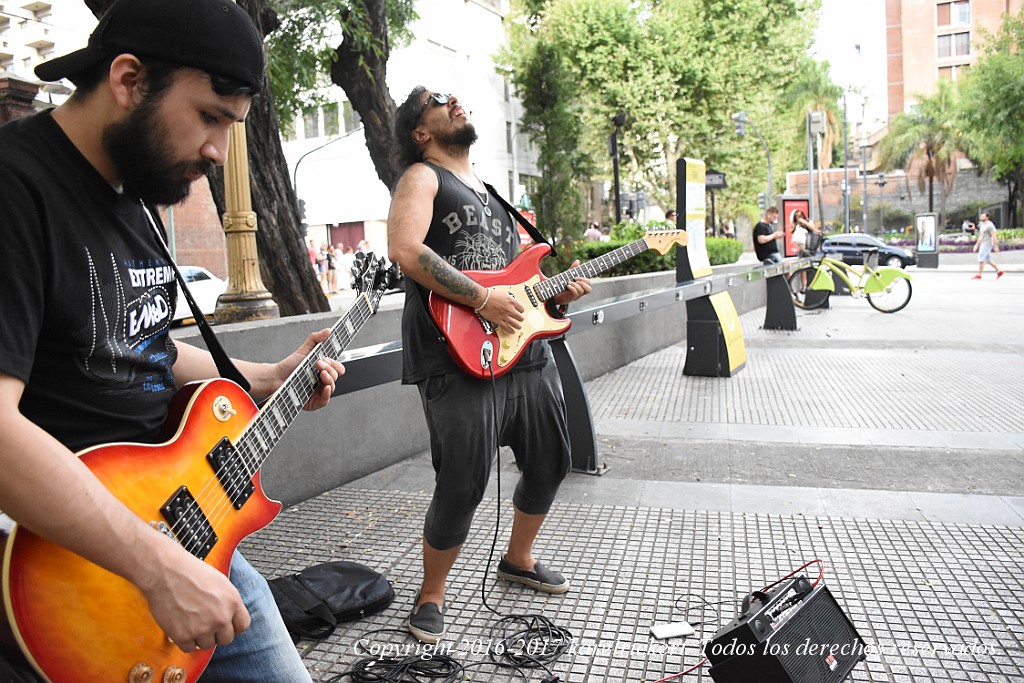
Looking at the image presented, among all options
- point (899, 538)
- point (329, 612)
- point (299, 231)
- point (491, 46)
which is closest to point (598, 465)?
point (899, 538)

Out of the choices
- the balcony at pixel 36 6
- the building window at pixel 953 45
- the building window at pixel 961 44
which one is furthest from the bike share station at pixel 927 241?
the building window at pixel 961 44

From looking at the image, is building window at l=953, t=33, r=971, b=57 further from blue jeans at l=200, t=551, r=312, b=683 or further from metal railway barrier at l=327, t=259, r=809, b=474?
blue jeans at l=200, t=551, r=312, b=683

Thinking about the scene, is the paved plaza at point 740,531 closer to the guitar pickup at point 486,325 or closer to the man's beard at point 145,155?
the guitar pickup at point 486,325

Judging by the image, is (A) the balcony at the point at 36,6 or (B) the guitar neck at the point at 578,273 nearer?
(B) the guitar neck at the point at 578,273

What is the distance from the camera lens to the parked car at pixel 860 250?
30.7 m

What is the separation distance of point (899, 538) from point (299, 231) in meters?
5.44

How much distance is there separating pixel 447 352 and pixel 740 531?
6.62ft

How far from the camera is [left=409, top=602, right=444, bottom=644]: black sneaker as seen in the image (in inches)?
118

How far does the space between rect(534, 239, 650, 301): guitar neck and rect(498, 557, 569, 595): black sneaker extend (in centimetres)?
117

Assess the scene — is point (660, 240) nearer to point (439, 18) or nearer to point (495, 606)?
point (495, 606)

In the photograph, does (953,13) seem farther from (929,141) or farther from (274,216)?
(274,216)

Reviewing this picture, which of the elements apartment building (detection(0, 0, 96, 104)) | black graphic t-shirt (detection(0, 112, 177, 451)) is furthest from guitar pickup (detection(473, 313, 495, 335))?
apartment building (detection(0, 0, 96, 104))

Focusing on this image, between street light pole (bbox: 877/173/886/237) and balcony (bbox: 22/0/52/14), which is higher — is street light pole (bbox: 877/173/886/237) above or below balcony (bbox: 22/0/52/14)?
below

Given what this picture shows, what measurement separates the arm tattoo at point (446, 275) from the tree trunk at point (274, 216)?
4.51 m
